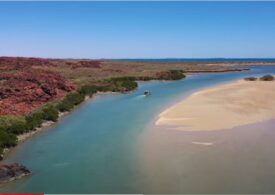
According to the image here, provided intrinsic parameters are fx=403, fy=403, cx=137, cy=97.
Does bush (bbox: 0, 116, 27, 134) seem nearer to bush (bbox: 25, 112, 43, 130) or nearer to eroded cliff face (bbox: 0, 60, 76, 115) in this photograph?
bush (bbox: 25, 112, 43, 130)

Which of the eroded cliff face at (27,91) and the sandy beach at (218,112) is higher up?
the eroded cliff face at (27,91)

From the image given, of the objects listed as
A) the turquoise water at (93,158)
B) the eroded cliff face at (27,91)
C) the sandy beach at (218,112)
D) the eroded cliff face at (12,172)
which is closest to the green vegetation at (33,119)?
the turquoise water at (93,158)

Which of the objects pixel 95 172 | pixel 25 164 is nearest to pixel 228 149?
pixel 95 172

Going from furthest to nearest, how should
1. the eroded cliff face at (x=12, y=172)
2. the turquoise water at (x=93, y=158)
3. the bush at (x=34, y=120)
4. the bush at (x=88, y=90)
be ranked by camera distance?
the bush at (x=88, y=90) → the bush at (x=34, y=120) → the eroded cliff face at (x=12, y=172) → the turquoise water at (x=93, y=158)

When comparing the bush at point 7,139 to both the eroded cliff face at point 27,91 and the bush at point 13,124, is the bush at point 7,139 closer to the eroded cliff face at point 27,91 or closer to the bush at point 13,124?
the bush at point 13,124

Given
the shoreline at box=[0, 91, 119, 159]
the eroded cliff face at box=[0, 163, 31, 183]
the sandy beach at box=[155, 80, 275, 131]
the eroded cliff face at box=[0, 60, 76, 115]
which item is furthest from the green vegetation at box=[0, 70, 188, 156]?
the sandy beach at box=[155, 80, 275, 131]
